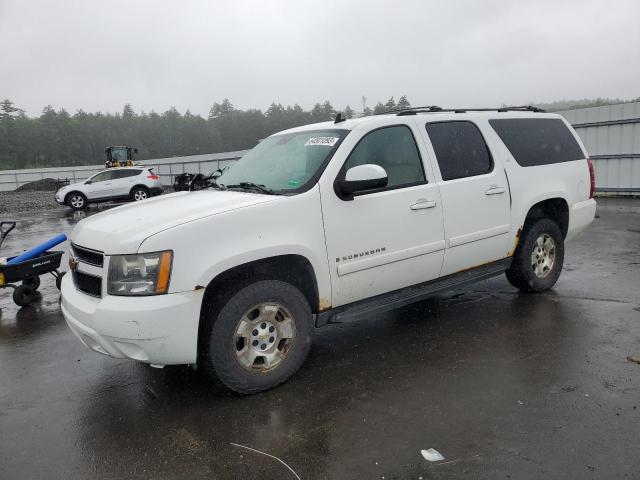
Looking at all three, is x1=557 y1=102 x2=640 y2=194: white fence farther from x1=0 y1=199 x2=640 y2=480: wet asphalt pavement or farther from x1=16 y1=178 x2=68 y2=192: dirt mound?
x1=16 y1=178 x2=68 y2=192: dirt mound

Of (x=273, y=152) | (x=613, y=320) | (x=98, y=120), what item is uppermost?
(x=98, y=120)

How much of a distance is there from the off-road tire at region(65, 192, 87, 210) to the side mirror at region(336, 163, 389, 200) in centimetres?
Answer: 2090

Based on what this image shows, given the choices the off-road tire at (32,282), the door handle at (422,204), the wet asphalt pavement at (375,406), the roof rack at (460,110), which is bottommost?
the wet asphalt pavement at (375,406)

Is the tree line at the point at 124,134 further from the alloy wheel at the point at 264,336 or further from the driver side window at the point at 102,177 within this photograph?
the alloy wheel at the point at 264,336

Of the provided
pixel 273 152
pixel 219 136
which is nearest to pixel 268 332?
pixel 273 152

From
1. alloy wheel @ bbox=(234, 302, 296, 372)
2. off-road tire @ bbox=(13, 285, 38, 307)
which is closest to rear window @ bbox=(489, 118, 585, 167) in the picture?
alloy wheel @ bbox=(234, 302, 296, 372)

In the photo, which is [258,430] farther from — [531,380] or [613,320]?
[613,320]

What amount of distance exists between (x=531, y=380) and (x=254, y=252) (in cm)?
212

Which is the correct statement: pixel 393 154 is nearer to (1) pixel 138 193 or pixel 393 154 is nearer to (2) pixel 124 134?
(1) pixel 138 193

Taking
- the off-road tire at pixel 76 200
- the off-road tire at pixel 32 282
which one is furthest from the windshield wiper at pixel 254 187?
the off-road tire at pixel 76 200

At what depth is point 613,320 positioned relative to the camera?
4.72 meters

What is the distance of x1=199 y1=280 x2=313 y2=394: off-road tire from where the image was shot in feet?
11.0

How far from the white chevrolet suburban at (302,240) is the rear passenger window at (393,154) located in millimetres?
11

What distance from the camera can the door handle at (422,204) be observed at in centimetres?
415
